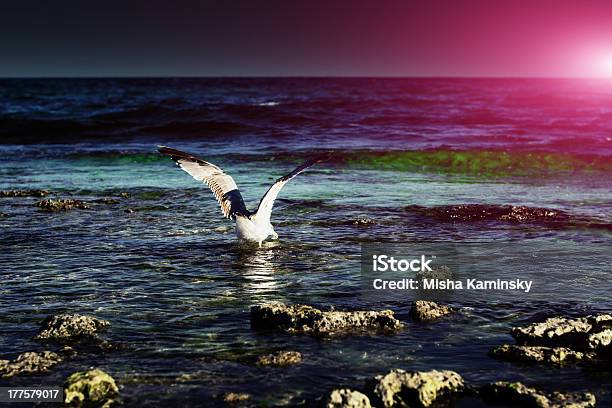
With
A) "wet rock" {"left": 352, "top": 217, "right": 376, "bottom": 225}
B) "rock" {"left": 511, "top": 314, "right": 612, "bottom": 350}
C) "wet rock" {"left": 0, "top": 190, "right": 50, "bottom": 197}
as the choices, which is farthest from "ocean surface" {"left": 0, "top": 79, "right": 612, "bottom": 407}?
"wet rock" {"left": 0, "top": 190, "right": 50, "bottom": 197}

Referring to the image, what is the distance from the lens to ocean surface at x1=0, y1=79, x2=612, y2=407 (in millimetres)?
4871

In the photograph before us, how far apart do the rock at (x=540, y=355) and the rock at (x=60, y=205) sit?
Answer: 8.45m

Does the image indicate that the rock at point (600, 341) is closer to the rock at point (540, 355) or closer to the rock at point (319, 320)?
the rock at point (540, 355)

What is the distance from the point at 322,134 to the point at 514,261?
21.8 meters

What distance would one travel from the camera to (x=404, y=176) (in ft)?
54.0

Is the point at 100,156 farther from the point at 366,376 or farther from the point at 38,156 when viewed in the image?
the point at 366,376

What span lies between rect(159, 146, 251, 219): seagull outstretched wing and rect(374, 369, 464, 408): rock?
5026 mm

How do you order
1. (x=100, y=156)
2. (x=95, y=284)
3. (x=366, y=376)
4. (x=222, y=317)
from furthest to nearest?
(x=100, y=156) → (x=95, y=284) → (x=222, y=317) → (x=366, y=376)

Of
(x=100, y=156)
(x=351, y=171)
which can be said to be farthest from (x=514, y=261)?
(x=100, y=156)

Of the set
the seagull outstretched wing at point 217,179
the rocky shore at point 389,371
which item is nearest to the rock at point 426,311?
the rocky shore at point 389,371

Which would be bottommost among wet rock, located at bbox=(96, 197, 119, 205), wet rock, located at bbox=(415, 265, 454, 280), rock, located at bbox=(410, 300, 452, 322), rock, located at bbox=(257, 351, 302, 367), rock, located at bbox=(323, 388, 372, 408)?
rock, located at bbox=(257, 351, 302, 367)

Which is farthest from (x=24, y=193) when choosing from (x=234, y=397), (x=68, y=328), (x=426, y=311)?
(x=234, y=397)

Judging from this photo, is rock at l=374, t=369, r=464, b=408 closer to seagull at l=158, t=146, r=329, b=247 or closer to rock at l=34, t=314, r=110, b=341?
rock at l=34, t=314, r=110, b=341

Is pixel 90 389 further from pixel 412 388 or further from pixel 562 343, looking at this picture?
pixel 562 343
